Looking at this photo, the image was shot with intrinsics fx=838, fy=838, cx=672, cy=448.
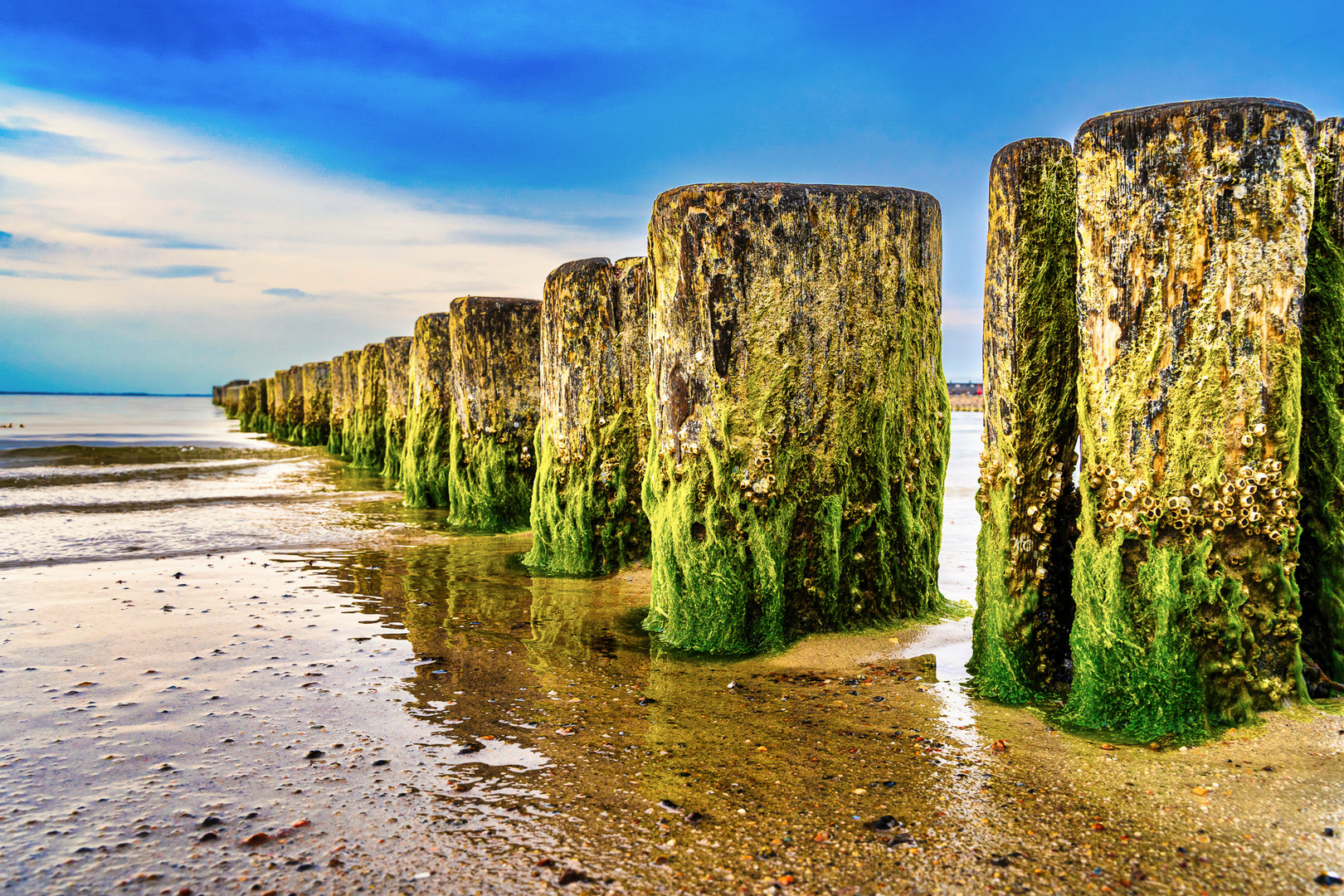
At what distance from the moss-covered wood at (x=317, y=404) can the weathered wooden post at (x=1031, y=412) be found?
18.5 m

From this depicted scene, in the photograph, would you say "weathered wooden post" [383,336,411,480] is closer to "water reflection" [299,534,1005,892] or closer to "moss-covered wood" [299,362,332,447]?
"water reflection" [299,534,1005,892]

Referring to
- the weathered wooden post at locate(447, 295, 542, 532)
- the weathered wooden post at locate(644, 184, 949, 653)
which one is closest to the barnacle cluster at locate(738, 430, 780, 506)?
the weathered wooden post at locate(644, 184, 949, 653)

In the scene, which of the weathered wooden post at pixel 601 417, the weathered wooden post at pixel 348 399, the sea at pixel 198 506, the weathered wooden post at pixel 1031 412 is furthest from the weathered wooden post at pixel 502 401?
the weathered wooden post at pixel 348 399

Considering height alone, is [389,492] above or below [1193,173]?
below

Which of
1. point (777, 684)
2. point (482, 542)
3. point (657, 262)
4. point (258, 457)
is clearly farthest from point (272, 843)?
point (258, 457)

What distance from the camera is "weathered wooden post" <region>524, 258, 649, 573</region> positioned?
5.24m

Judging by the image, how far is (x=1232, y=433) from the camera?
2557mm

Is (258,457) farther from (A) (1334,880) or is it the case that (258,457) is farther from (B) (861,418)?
(A) (1334,880)

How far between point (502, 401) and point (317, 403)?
14.6m

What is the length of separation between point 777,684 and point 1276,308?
206cm

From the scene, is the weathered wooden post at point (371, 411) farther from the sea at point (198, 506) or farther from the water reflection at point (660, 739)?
the water reflection at point (660, 739)

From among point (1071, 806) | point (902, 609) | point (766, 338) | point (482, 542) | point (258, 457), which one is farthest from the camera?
point (258, 457)

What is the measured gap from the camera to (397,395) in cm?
1110

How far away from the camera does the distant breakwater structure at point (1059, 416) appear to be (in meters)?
2.55
